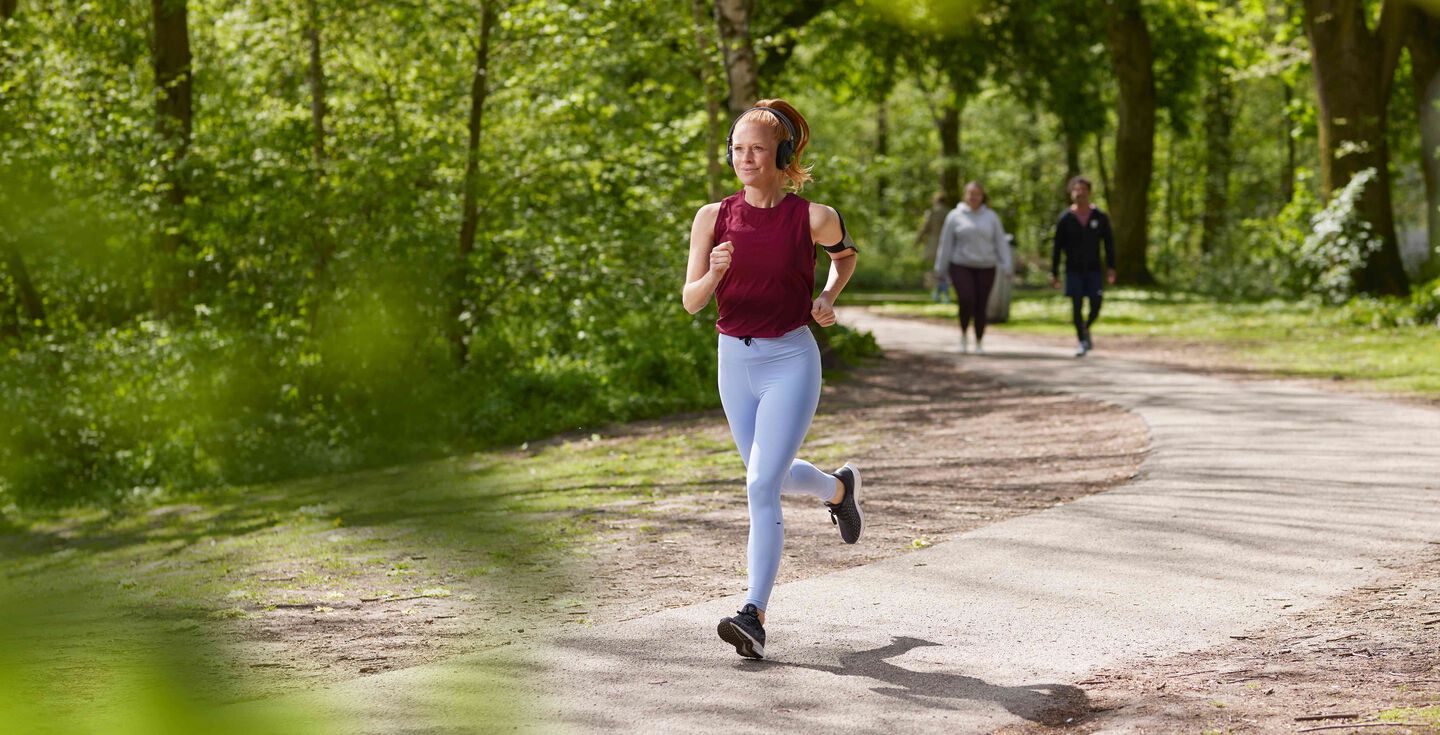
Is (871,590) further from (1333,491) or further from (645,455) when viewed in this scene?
(645,455)

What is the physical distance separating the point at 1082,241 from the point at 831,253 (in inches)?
499

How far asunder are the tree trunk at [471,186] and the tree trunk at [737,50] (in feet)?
10.0

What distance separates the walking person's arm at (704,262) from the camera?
205 inches

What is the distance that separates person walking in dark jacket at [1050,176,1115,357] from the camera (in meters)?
17.4

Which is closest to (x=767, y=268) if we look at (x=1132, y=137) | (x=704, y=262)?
(x=704, y=262)

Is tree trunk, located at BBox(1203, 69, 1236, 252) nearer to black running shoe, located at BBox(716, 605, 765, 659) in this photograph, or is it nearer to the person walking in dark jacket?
the person walking in dark jacket

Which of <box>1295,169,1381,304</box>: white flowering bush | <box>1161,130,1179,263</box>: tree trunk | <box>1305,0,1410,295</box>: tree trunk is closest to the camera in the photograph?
<box>1295,169,1381,304</box>: white flowering bush

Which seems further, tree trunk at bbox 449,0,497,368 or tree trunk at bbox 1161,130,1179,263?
tree trunk at bbox 1161,130,1179,263

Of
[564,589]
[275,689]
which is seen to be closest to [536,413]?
[564,589]

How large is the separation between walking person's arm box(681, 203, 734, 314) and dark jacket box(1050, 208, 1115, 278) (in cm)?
1241

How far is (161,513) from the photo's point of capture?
43.9 feet

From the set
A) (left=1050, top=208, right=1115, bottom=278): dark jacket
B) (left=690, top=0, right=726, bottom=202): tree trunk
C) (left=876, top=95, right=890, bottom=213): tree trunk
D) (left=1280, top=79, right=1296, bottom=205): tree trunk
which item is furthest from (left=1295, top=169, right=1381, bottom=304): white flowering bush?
(left=1280, top=79, right=1296, bottom=205): tree trunk

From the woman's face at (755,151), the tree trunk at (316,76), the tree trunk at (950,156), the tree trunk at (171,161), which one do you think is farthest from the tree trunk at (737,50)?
the tree trunk at (950,156)

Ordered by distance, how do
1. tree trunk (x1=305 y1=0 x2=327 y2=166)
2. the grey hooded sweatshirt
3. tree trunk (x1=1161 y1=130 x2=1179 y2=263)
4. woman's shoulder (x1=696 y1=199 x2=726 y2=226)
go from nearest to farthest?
1. woman's shoulder (x1=696 y1=199 x2=726 y2=226)
2. tree trunk (x1=305 y1=0 x2=327 y2=166)
3. the grey hooded sweatshirt
4. tree trunk (x1=1161 y1=130 x2=1179 y2=263)
